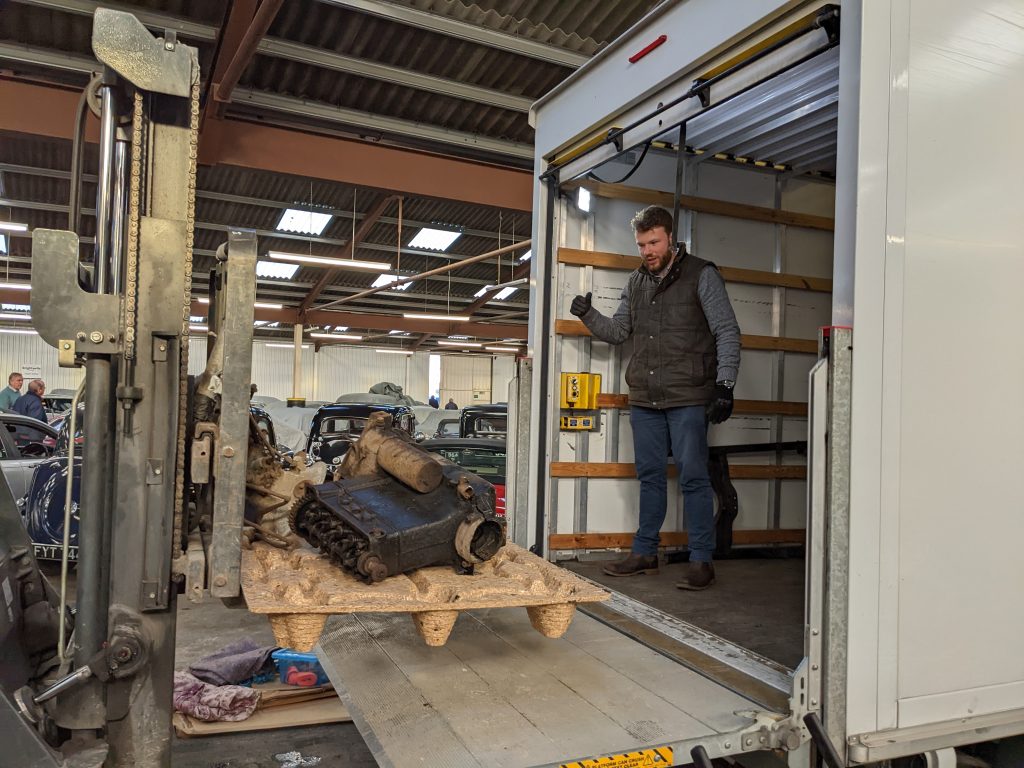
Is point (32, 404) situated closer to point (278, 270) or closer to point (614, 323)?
point (278, 270)

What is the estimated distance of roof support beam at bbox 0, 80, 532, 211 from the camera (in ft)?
23.7

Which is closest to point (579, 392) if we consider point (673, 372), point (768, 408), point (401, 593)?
point (673, 372)

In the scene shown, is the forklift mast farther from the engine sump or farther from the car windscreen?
the car windscreen

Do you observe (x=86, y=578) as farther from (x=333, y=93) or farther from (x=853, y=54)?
(x=333, y=93)

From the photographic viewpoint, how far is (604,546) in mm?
4156

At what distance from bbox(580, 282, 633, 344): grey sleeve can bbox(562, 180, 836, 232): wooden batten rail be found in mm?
559

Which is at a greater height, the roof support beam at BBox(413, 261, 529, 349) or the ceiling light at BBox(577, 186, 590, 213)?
the roof support beam at BBox(413, 261, 529, 349)

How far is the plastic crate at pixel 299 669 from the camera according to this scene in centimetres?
410

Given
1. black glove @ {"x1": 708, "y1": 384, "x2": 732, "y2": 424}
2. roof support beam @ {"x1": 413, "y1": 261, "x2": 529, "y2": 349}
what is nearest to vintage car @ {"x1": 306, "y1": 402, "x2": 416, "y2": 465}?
black glove @ {"x1": 708, "y1": 384, "x2": 732, "y2": 424}

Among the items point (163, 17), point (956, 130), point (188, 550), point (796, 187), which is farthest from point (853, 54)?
point (163, 17)

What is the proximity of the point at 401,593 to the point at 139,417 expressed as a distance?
0.87 m

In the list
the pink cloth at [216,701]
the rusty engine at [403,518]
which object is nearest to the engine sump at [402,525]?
the rusty engine at [403,518]

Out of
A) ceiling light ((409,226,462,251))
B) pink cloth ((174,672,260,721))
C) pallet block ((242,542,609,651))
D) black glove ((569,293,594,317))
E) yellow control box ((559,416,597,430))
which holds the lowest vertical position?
pink cloth ((174,672,260,721))

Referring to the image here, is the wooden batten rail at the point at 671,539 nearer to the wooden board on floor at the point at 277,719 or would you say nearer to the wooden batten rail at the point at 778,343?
the wooden batten rail at the point at 778,343
